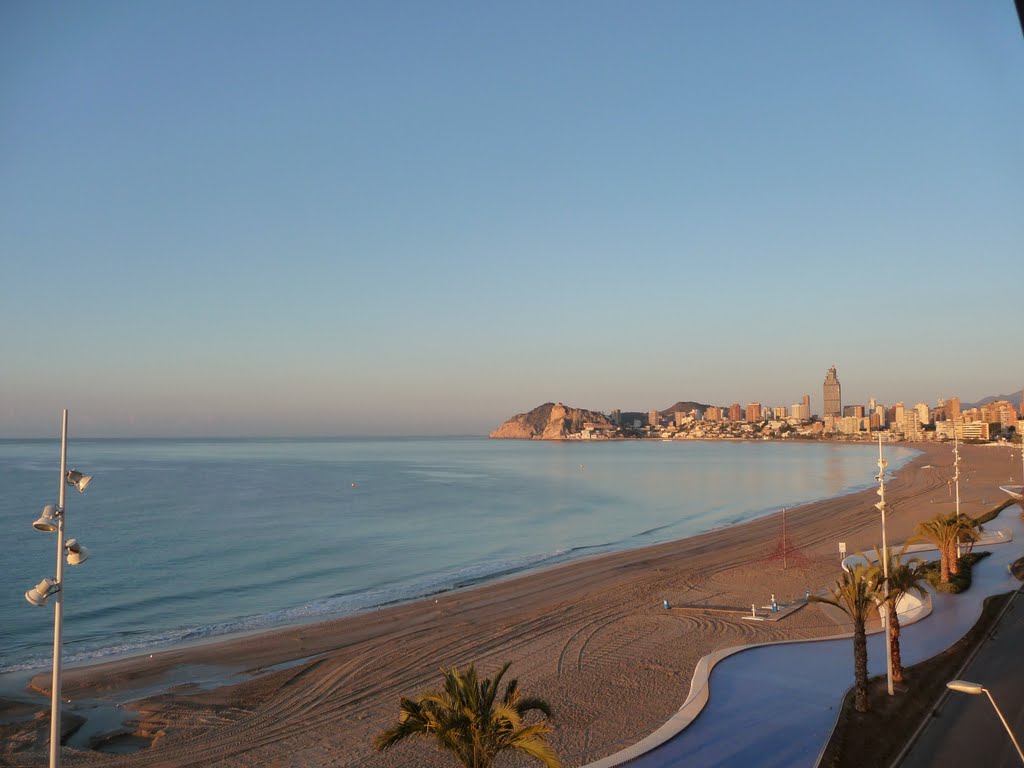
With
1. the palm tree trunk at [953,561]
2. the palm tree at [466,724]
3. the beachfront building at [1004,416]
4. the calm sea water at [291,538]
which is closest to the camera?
the palm tree at [466,724]

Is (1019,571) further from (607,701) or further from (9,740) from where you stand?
(9,740)

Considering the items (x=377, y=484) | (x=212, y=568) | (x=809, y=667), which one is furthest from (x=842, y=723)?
(x=377, y=484)

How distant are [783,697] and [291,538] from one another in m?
30.6

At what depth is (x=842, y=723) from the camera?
418 inches

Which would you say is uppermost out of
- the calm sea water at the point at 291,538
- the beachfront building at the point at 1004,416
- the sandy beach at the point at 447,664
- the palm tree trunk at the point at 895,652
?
the beachfront building at the point at 1004,416

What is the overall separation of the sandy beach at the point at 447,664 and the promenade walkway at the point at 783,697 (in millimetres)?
1058

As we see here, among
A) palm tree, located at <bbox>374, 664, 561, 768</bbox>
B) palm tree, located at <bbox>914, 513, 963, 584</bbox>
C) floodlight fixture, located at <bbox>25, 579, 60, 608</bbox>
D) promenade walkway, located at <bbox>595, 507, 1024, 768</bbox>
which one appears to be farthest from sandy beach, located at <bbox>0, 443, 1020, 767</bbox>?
floodlight fixture, located at <bbox>25, 579, 60, 608</bbox>

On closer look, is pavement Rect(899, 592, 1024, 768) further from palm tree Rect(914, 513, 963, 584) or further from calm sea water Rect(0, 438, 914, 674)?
calm sea water Rect(0, 438, 914, 674)

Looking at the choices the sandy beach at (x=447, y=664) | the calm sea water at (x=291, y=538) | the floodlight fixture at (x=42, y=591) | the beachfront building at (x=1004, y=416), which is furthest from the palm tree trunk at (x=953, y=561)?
the beachfront building at (x=1004, y=416)

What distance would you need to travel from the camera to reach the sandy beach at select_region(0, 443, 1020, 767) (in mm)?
11680

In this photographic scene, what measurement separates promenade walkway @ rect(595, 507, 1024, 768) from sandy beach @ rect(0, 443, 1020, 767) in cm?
106

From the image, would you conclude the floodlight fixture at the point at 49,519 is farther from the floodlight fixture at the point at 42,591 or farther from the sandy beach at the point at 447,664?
the sandy beach at the point at 447,664

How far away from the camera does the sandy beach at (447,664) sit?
11.7 metres

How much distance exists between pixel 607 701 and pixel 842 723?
414 centimetres
